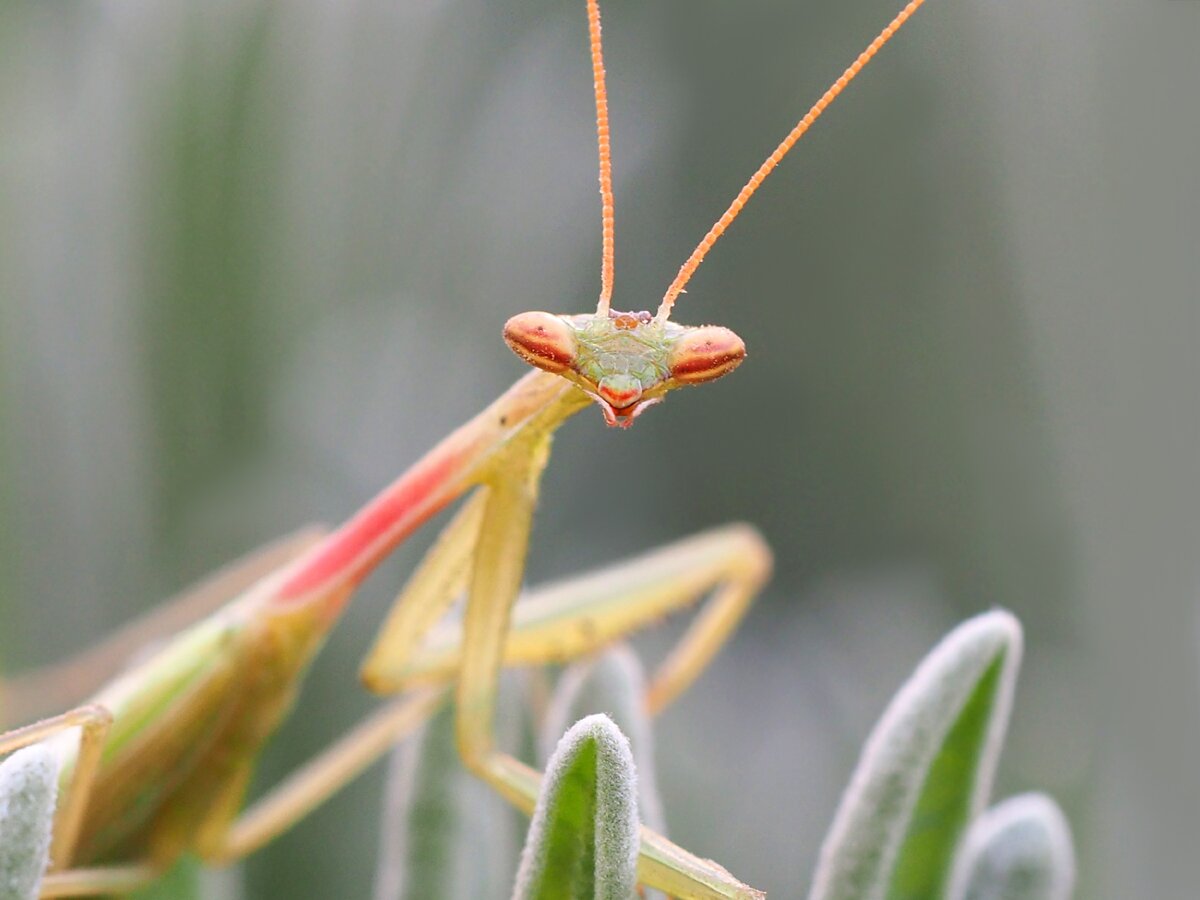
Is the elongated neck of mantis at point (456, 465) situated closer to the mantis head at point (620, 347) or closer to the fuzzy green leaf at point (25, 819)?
the mantis head at point (620, 347)

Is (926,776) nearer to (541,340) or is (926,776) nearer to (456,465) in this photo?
(541,340)

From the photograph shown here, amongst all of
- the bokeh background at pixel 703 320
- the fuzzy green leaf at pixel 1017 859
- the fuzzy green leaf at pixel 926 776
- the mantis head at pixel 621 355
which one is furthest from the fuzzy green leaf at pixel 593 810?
the bokeh background at pixel 703 320

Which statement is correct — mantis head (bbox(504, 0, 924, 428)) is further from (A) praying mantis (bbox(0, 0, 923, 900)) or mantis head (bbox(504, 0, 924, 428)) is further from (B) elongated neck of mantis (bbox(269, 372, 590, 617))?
(B) elongated neck of mantis (bbox(269, 372, 590, 617))

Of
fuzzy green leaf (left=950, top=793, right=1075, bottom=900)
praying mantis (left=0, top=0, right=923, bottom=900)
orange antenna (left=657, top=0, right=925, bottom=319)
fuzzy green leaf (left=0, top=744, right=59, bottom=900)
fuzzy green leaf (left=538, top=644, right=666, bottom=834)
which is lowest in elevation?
fuzzy green leaf (left=0, top=744, right=59, bottom=900)

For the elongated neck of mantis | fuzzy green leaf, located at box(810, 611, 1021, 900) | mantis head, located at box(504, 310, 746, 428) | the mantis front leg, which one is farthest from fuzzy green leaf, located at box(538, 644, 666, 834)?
the elongated neck of mantis

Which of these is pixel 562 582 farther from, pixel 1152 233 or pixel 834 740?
pixel 1152 233

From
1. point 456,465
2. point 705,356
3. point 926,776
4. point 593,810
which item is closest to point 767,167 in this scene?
point 705,356
